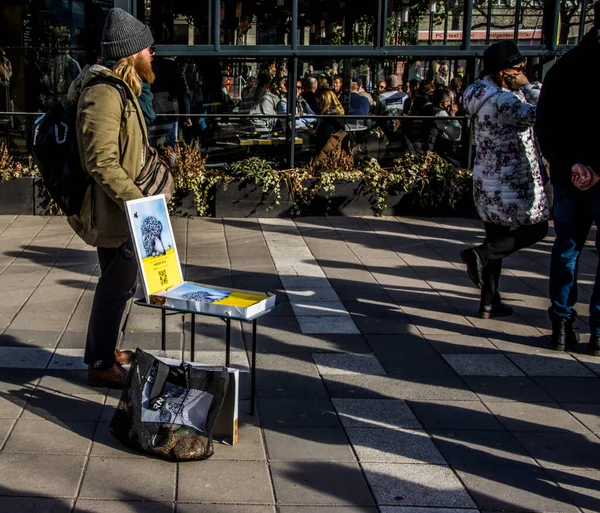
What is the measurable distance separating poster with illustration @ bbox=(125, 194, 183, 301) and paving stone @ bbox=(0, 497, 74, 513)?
104cm

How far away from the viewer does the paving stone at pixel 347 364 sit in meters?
4.91

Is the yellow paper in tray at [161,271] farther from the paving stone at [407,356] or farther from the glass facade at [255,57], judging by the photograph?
the glass facade at [255,57]

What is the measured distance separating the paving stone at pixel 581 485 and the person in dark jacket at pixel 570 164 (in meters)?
1.71

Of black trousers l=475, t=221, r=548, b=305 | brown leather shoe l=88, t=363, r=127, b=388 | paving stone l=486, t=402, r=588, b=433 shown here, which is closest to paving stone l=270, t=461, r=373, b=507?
paving stone l=486, t=402, r=588, b=433

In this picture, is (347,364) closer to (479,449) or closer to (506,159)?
(479,449)

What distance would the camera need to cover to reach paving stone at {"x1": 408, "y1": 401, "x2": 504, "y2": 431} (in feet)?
13.7

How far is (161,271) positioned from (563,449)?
203 centimetres

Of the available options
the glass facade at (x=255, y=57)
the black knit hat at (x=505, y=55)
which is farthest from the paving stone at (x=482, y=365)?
the glass facade at (x=255, y=57)

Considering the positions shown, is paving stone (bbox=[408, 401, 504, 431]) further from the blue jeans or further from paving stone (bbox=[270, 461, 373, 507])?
the blue jeans

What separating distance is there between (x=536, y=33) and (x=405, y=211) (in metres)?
2.75

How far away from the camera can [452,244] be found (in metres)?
8.61

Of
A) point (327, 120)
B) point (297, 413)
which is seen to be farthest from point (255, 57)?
point (297, 413)

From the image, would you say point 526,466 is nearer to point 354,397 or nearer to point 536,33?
point 354,397

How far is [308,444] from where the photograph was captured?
12.8ft
